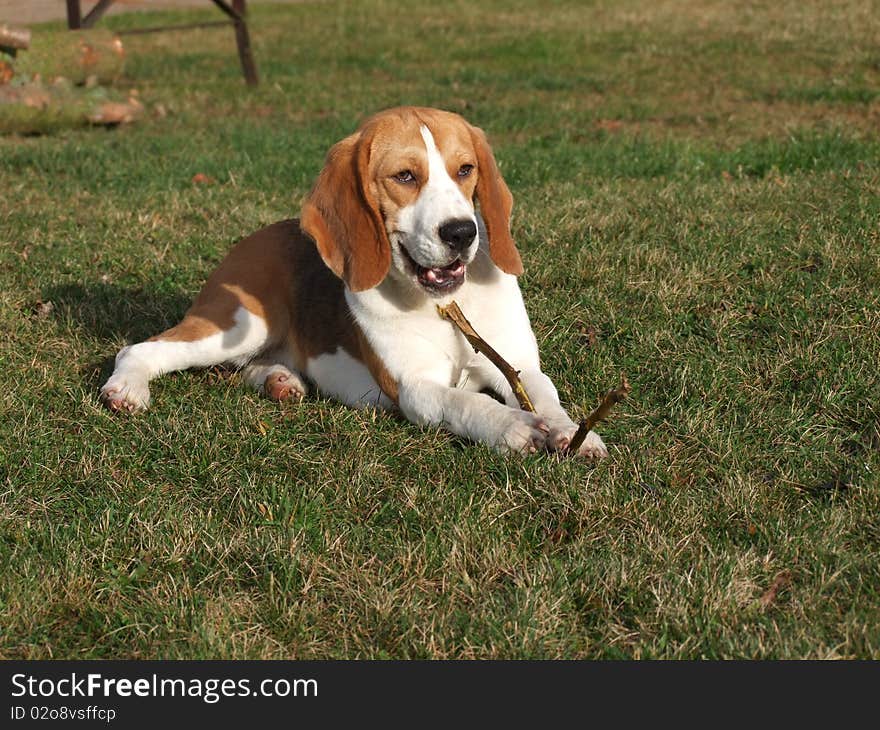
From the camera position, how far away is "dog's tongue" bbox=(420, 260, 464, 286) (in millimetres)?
4664

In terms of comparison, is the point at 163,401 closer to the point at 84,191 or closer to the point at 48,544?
the point at 48,544

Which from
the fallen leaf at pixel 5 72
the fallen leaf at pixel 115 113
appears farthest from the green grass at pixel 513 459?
the fallen leaf at pixel 115 113

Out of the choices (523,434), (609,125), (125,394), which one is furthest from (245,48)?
(523,434)

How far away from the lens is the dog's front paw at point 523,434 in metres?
4.25

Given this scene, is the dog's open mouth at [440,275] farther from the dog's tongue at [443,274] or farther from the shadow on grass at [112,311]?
the shadow on grass at [112,311]

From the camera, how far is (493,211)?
4875mm

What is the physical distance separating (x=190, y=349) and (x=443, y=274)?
1467mm

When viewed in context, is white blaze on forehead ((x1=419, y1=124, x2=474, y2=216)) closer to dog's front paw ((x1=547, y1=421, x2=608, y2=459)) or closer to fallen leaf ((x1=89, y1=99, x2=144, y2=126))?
dog's front paw ((x1=547, y1=421, x2=608, y2=459))

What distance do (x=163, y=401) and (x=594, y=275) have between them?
2.51 m

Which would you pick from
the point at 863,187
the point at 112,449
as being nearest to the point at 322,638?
the point at 112,449

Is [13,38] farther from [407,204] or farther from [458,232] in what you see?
[458,232]

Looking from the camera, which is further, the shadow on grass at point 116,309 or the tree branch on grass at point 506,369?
the shadow on grass at point 116,309

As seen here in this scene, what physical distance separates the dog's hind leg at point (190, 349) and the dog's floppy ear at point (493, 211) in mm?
1389

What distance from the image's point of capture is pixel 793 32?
1694 cm
